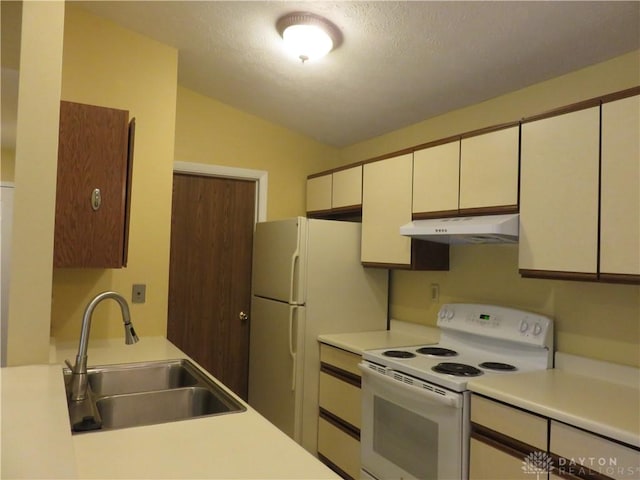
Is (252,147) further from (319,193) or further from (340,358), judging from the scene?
(340,358)

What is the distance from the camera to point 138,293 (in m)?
2.68

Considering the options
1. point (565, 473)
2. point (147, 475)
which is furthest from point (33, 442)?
point (565, 473)

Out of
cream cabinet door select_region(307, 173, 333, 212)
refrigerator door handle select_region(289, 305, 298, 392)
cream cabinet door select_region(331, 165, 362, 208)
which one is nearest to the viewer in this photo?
refrigerator door handle select_region(289, 305, 298, 392)

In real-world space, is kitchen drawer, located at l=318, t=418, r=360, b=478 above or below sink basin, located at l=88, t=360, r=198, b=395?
below

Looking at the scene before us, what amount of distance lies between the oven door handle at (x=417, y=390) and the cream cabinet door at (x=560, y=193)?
681 millimetres

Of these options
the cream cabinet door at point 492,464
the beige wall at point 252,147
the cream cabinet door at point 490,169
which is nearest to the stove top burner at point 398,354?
the cream cabinet door at point 492,464

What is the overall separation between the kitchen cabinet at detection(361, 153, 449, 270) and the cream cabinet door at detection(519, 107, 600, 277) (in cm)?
73

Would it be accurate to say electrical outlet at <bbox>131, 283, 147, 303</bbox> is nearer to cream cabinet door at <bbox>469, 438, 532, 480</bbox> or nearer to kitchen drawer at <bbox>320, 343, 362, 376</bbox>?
kitchen drawer at <bbox>320, 343, 362, 376</bbox>

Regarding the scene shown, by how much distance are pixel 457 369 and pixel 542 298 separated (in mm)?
609

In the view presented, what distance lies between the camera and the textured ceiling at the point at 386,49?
6.29 ft

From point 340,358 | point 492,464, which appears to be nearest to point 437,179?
point 340,358

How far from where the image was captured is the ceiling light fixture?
7.09 ft

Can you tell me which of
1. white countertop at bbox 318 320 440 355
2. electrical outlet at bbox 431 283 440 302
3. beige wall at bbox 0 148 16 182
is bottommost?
white countertop at bbox 318 320 440 355

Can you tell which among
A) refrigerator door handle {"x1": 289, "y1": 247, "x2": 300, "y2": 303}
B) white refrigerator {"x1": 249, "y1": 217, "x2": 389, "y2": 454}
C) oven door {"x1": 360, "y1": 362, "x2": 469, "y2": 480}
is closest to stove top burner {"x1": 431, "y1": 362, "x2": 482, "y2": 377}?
oven door {"x1": 360, "y1": 362, "x2": 469, "y2": 480}
